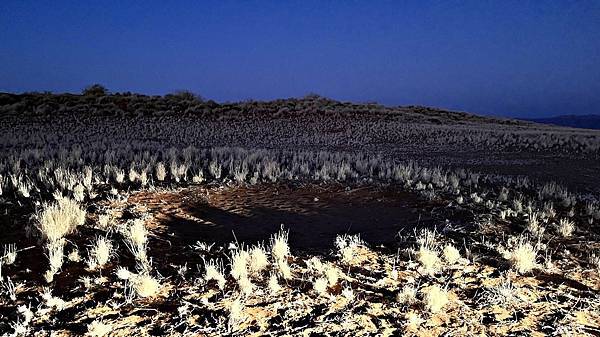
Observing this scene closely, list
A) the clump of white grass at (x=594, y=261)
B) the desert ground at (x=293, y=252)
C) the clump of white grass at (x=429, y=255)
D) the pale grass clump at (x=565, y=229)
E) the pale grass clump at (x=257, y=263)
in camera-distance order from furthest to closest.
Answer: the pale grass clump at (x=565, y=229), the clump of white grass at (x=594, y=261), the clump of white grass at (x=429, y=255), the pale grass clump at (x=257, y=263), the desert ground at (x=293, y=252)

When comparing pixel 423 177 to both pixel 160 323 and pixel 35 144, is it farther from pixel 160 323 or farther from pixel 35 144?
pixel 35 144

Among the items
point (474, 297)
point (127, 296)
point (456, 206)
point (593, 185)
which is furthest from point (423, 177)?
point (127, 296)

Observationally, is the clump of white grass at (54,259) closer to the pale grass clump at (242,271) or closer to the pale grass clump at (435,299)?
the pale grass clump at (242,271)

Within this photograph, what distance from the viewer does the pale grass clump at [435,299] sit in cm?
453

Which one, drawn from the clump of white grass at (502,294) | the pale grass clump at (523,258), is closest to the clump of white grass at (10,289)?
the clump of white grass at (502,294)

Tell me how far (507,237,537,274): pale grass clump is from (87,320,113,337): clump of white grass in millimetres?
5009

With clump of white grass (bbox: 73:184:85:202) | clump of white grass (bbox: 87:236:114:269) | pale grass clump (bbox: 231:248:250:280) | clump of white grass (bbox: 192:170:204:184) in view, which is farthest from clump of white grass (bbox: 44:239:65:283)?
clump of white grass (bbox: 192:170:204:184)

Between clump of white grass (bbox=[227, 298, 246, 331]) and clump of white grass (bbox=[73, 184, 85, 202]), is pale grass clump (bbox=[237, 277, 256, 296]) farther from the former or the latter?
clump of white grass (bbox=[73, 184, 85, 202])

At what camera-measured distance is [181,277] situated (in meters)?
4.86

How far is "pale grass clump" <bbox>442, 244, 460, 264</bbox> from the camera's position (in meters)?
5.75

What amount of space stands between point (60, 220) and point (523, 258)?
634 cm

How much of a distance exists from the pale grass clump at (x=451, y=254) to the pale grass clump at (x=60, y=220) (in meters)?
5.28

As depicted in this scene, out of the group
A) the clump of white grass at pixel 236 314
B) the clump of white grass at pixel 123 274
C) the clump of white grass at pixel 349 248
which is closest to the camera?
the clump of white grass at pixel 236 314

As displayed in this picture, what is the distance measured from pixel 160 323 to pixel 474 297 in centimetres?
354
